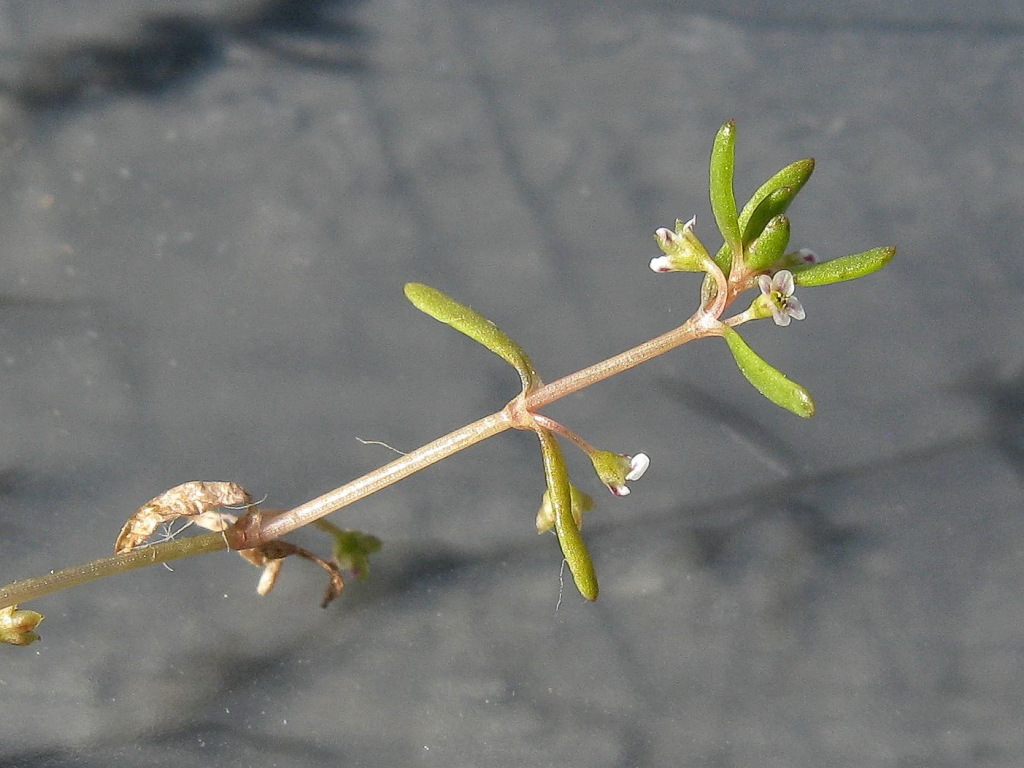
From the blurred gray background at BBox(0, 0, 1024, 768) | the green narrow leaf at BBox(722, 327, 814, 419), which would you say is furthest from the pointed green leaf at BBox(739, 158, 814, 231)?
the blurred gray background at BBox(0, 0, 1024, 768)

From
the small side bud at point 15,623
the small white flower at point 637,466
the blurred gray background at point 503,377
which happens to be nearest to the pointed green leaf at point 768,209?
the small white flower at point 637,466

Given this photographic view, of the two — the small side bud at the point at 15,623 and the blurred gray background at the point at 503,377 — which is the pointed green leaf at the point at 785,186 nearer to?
the blurred gray background at the point at 503,377

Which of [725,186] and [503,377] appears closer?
[725,186]

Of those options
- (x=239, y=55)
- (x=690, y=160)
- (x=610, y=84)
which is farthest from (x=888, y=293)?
(x=239, y=55)

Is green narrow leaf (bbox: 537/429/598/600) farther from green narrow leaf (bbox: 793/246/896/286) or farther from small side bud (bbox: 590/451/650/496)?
green narrow leaf (bbox: 793/246/896/286)

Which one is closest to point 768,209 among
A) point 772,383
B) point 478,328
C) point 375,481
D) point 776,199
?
point 776,199

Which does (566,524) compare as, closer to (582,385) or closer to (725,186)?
(582,385)

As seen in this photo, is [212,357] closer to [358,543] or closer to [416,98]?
[358,543]
